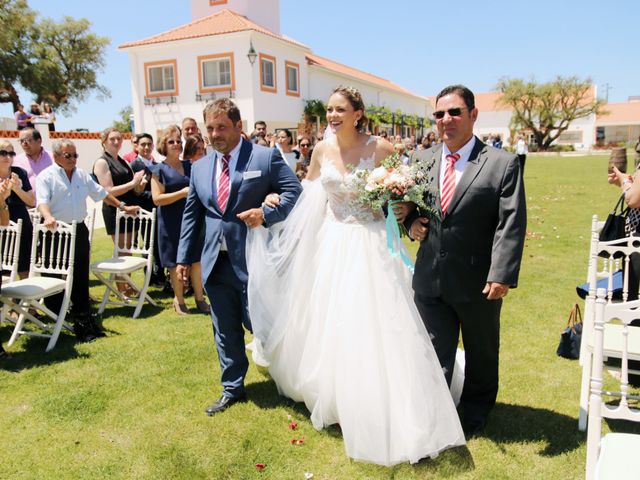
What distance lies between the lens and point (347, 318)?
12.2 ft

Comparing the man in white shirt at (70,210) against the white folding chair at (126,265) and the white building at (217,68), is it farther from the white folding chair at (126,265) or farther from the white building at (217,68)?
the white building at (217,68)

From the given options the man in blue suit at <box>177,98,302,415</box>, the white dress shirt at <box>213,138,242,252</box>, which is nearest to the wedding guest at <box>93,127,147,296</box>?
the man in blue suit at <box>177,98,302,415</box>

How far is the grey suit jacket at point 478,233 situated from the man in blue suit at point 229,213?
1257mm

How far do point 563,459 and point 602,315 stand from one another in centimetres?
151

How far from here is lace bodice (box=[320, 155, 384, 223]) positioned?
13.2 ft

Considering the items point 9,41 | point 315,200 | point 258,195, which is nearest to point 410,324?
point 315,200

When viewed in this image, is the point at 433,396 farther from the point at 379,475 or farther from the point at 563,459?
the point at 563,459

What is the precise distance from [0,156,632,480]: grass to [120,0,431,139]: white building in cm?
2282

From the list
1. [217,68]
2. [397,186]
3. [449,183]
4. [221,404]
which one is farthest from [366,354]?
[217,68]

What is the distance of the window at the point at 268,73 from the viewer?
28.0m

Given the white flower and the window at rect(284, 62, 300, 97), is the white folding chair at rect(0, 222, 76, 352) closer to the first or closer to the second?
the white flower

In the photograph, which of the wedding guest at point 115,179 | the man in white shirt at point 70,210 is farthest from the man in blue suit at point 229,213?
the wedding guest at point 115,179

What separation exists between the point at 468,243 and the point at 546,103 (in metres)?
67.4

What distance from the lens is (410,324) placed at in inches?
144
